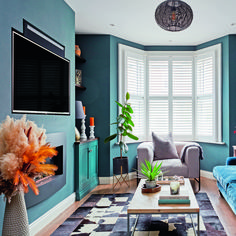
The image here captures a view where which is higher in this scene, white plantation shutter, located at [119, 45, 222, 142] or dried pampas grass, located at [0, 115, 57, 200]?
white plantation shutter, located at [119, 45, 222, 142]

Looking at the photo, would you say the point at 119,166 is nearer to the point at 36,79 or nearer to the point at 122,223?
the point at 122,223

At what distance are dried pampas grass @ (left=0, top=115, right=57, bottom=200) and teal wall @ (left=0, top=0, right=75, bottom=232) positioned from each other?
29.3 inches

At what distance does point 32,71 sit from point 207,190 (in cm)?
332

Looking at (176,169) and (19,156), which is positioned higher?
(19,156)

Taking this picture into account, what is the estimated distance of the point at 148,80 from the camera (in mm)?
5551

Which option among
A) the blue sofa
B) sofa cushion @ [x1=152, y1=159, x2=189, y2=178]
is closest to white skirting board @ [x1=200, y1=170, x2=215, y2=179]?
sofa cushion @ [x1=152, y1=159, x2=189, y2=178]

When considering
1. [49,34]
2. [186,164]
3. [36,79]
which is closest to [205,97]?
[186,164]

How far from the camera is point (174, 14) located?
269 centimetres

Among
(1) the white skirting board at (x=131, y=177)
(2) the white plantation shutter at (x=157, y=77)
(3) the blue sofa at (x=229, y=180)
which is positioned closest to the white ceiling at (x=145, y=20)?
(2) the white plantation shutter at (x=157, y=77)

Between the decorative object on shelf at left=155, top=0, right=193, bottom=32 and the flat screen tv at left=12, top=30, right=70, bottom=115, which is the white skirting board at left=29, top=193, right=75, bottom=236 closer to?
the flat screen tv at left=12, top=30, right=70, bottom=115

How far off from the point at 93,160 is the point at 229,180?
2237 mm

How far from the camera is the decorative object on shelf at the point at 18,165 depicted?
1.35m

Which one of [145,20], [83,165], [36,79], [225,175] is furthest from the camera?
[145,20]

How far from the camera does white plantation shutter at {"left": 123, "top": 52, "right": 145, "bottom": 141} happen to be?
17.0ft
